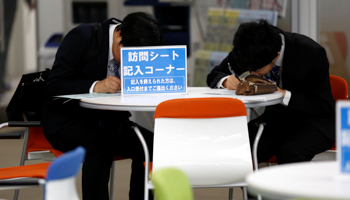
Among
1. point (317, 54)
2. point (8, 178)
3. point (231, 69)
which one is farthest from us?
point (231, 69)

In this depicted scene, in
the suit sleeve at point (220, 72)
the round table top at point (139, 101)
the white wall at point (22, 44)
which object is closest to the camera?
the round table top at point (139, 101)

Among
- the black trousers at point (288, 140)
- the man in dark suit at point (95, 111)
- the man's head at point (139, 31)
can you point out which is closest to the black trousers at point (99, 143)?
the man in dark suit at point (95, 111)

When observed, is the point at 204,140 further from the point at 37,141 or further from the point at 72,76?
the point at 37,141

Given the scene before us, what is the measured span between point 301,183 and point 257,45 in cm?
141

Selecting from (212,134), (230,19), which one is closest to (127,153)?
(212,134)

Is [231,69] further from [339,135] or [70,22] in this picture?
[70,22]

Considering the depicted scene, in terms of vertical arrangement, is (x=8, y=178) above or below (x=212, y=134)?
below

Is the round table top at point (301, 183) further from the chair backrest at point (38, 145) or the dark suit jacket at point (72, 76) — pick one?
the chair backrest at point (38, 145)

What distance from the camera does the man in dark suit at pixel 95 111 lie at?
102 inches

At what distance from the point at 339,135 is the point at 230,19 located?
389cm

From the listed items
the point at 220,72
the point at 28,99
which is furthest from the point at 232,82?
the point at 28,99

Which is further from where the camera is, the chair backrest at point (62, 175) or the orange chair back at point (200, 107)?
the orange chair back at point (200, 107)

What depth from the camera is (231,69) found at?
3.08 meters

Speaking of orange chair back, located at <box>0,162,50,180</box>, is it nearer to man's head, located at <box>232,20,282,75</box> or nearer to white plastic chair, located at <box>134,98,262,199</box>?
white plastic chair, located at <box>134,98,262,199</box>
